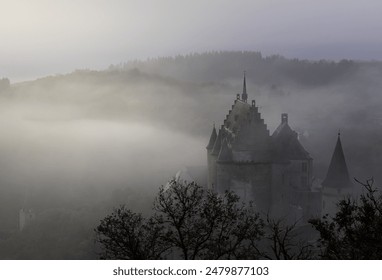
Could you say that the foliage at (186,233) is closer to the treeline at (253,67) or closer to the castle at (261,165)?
the castle at (261,165)

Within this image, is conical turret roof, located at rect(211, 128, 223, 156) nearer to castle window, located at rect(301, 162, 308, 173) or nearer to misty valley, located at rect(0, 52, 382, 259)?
misty valley, located at rect(0, 52, 382, 259)

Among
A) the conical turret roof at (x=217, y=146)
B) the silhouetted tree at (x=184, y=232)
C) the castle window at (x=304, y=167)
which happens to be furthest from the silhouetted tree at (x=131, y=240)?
the castle window at (x=304, y=167)

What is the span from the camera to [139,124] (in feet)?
24.2

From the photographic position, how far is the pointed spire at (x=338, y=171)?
7.34 meters

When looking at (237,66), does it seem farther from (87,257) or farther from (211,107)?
(87,257)

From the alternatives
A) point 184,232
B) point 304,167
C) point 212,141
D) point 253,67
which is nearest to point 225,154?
point 212,141

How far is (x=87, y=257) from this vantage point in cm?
651

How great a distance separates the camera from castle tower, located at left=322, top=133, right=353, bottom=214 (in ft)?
24.2

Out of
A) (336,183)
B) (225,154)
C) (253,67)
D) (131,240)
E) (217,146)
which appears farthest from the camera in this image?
(225,154)

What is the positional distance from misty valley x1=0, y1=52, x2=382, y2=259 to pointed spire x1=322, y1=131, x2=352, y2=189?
0.09m

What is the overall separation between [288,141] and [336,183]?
2.66 feet

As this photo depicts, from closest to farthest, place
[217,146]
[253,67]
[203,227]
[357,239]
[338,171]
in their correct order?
[357,239] → [203,227] → [217,146] → [253,67] → [338,171]

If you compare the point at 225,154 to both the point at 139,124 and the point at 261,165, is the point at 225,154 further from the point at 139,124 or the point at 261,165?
the point at 139,124

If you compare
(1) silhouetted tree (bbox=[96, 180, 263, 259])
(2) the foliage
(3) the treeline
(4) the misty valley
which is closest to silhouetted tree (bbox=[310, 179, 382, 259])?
(2) the foliage
